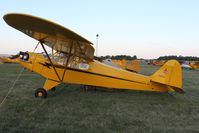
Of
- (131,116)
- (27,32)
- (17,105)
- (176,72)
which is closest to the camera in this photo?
(131,116)

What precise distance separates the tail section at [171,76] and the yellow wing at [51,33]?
8.82 feet

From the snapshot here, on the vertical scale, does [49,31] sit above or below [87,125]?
above

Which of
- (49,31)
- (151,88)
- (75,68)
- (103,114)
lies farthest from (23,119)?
(151,88)

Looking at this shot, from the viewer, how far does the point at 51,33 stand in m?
5.28

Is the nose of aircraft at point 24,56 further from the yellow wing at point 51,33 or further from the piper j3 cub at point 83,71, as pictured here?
the yellow wing at point 51,33

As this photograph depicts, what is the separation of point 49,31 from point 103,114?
2.74m

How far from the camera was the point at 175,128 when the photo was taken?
12.2ft

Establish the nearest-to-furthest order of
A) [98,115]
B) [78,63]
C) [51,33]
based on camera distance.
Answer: [98,115] → [51,33] → [78,63]

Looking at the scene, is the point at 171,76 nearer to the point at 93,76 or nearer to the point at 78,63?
the point at 93,76

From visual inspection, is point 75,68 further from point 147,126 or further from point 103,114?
point 147,126

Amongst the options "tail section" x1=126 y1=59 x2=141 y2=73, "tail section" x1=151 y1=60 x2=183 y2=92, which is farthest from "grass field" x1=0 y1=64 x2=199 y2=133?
"tail section" x1=126 y1=59 x2=141 y2=73

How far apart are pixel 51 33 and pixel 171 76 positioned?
4.17 metres

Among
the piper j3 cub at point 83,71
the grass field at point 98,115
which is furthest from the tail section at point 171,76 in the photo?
the grass field at point 98,115

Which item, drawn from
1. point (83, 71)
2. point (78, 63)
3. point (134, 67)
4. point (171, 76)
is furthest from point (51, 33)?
point (134, 67)
